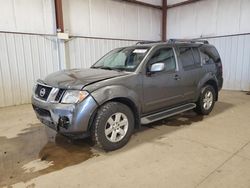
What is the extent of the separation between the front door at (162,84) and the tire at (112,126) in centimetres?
44

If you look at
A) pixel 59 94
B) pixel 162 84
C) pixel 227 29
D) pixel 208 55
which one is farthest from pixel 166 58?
pixel 227 29

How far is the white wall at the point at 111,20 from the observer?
7.14 metres

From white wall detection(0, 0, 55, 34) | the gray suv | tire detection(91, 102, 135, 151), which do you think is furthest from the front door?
white wall detection(0, 0, 55, 34)

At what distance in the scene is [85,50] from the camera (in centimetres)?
739

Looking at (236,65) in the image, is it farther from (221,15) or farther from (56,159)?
(56,159)

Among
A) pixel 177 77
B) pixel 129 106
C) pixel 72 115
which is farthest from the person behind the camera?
pixel 177 77

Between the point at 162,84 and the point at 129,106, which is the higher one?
the point at 162,84

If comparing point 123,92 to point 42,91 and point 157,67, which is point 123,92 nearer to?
point 157,67

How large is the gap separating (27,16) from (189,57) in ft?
15.8

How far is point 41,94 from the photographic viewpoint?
3045 millimetres

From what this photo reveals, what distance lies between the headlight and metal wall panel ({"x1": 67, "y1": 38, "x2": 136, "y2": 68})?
15.2ft

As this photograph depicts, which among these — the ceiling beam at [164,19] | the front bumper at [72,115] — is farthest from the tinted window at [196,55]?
the ceiling beam at [164,19]

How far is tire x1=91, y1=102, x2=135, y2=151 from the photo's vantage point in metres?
2.78

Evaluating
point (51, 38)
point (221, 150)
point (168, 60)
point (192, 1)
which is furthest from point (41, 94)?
point (192, 1)
